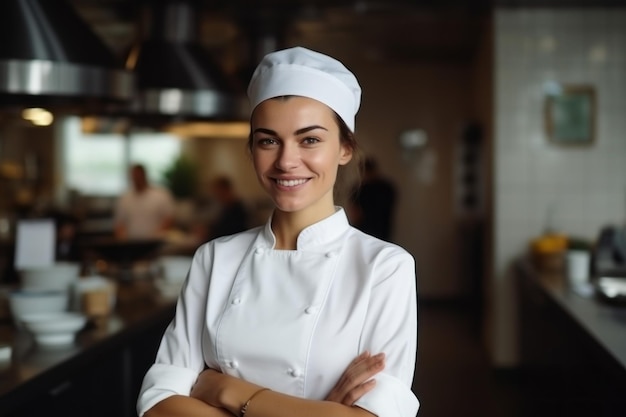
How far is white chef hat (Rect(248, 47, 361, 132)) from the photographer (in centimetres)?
183

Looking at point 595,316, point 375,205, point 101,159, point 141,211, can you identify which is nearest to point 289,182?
point 595,316

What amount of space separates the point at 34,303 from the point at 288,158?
211 cm

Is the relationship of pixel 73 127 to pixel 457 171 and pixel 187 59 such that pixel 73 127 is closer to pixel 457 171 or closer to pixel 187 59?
pixel 457 171

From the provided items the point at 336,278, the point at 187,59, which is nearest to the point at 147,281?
the point at 187,59

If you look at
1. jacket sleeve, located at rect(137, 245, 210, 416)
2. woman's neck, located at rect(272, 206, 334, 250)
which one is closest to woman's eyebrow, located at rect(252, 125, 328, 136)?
woman's neck, located at rect(272, 206, 334, 250)

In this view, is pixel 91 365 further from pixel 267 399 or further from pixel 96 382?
pixel 267 399

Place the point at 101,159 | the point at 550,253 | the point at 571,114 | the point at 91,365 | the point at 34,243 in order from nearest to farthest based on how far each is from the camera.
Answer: the point at 91,365
the point at 34,243
the point at 550,253
the point at 571,114
the point at 101,159

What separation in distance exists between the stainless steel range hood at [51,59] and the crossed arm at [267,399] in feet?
5.70

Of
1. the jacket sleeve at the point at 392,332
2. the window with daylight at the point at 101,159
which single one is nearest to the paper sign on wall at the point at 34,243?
Result: the jacket sleeve at the point at 392,332

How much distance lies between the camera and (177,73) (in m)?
5.15

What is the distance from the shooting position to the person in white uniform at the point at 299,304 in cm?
179

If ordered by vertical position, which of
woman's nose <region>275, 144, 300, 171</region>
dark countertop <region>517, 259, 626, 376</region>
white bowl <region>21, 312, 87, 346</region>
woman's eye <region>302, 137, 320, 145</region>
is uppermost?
woman's eye <region>302, 137, 320, 145</region>

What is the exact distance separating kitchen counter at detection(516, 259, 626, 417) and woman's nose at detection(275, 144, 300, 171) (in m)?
1.53

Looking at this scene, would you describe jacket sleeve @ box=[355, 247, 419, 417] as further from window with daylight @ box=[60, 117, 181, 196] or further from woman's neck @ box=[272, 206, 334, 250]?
window with daylight @ box=[60, 117, 181, 196]
